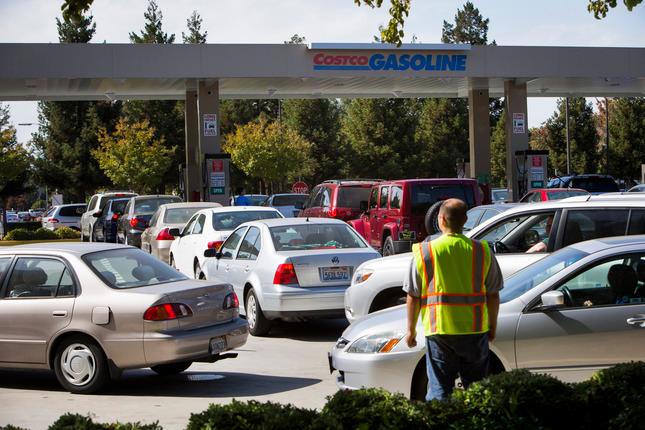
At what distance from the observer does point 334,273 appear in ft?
40.6

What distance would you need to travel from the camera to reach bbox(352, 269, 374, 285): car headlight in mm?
11064

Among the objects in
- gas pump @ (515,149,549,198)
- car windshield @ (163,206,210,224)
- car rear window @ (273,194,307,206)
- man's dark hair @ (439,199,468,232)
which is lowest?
man's dark hair @ (439,199,468,232)

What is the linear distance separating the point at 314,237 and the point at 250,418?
26.6 feet

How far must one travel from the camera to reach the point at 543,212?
10438mm

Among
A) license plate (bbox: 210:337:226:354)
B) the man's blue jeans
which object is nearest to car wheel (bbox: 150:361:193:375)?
license plate (bbox: 210:337:226:354)

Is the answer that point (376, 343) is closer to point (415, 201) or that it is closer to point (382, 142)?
point (415, 201)

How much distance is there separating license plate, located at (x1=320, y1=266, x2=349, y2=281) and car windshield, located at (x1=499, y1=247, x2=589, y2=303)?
15.6 feet

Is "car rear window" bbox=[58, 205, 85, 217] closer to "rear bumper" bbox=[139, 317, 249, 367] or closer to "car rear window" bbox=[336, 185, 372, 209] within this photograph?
"car rear window" bbox=[336, 185, 372, 209]

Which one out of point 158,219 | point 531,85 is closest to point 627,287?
point 158,219

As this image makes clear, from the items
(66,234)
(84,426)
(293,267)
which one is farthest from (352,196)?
(66,234)

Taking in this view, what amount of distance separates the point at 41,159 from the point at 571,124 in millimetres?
37365

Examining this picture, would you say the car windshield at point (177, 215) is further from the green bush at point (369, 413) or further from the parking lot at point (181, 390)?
the green bush at point (369, 413)

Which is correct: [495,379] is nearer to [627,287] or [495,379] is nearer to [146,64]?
[627,287]

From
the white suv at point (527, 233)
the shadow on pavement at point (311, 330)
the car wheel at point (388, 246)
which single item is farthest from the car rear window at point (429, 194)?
the white suv at point (527, 233)
